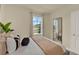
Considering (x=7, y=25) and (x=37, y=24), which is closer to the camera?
(x=7, y=25)

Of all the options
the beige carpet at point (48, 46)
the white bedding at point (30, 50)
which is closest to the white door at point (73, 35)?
the beige carpet at point (48, 46)

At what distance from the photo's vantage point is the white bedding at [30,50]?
196cm

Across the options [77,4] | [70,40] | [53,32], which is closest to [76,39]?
[70,40]

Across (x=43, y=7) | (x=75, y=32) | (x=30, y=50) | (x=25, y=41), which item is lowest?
(x=30, y=50)

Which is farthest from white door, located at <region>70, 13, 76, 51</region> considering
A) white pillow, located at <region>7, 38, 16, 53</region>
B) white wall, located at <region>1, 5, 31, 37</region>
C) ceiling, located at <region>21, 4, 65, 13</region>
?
white pillow, located at <region>7, 38, 16, 53</region>

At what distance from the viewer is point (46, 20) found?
2.05 meters

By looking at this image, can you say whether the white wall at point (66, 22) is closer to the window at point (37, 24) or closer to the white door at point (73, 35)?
the white door at point (73, 35)

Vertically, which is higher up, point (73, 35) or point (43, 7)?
point (43, 7)

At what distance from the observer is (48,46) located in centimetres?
199

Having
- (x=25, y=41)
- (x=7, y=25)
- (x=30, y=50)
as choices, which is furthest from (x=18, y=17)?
(x=30, y=50)

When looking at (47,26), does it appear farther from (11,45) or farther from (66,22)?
(11,45)

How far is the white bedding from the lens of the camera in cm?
196

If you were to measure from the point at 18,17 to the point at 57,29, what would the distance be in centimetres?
53

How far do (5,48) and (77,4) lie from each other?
41.1 inches
